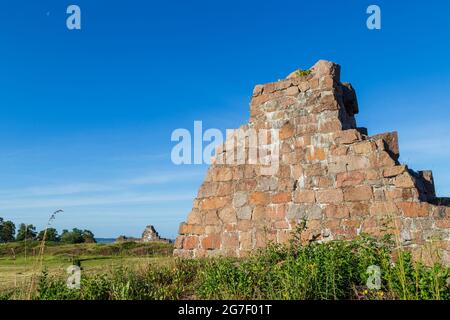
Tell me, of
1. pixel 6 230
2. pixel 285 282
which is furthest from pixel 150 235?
pixel 285 282

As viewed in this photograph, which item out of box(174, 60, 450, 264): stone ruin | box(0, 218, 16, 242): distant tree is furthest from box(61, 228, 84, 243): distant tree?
box(174, 60, 450, 264): stone ruin

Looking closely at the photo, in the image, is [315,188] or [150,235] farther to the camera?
[150,235]

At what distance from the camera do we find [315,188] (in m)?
8.06

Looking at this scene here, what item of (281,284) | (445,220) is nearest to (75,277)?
(281,284)

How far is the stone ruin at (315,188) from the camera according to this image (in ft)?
23.5

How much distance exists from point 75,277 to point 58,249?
850 centimetres

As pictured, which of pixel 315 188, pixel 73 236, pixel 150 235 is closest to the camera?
pixel 315 188

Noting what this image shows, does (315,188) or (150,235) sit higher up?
(315,188)

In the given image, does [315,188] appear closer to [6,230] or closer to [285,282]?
[285,282]

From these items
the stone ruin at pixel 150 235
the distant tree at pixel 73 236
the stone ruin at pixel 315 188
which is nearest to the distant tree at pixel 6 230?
the distant tree at pixel 73 236

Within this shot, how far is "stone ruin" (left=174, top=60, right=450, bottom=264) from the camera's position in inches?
282

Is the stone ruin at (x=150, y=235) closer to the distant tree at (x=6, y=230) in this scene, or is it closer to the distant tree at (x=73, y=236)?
the distant tree at (x=73, y=236)

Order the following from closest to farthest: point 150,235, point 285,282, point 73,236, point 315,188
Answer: point 285,282 → point 315,188 → point 150,235 → point 73,236
